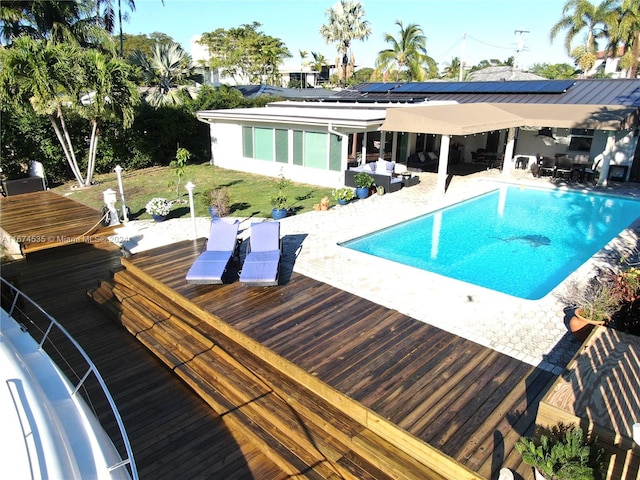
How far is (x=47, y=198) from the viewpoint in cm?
1670

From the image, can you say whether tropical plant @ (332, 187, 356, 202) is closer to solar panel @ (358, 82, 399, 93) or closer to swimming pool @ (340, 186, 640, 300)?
swimming pool @ (340, 186, 640, 300)

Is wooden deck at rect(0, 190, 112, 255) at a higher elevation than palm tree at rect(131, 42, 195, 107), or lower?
lower

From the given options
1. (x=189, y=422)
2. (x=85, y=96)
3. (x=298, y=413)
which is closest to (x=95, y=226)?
(x=85, y=96)

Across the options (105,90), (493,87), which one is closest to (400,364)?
(105,90)

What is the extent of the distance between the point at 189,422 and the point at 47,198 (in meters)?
14.6

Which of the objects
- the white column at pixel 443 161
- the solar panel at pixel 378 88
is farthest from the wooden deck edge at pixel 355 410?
the solar panel at pixel 378 88

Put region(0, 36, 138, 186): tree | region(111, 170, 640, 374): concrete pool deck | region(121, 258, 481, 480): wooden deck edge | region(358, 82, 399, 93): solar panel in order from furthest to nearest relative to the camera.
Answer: region(358, 82, 399, 93): solar panel < region(0, 36, 138, 186): tree < region(111, 170, 640, 374): concrete pool deck < region(121, 258, 481, 480): wooden deck edge

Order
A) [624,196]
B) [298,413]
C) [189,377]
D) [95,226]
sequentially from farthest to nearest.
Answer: [624,196]
[95,226]
[189,377]
[298,413]

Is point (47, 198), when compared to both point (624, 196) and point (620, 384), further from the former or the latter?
point (624, 196)

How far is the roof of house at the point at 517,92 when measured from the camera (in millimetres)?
19578

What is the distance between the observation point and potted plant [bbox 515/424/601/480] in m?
3.71

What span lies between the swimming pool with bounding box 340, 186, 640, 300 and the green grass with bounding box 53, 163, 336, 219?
12.4 ft

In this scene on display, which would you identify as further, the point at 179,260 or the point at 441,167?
the point at 441,167

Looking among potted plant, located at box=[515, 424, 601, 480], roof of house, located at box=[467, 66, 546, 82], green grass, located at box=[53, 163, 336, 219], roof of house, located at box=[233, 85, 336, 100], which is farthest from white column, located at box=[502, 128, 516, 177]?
potted plant, located at box=[515, 424, 601, 480]
